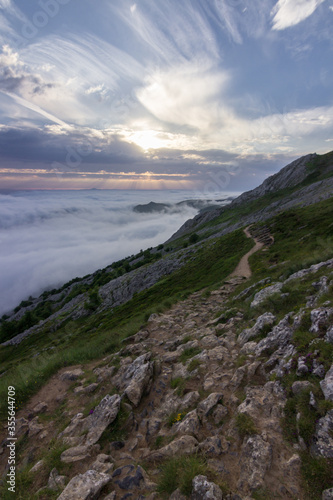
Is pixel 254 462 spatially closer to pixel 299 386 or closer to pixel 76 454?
pixel 299 386

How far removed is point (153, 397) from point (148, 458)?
3.33m

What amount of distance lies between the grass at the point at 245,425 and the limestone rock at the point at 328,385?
2329 mm

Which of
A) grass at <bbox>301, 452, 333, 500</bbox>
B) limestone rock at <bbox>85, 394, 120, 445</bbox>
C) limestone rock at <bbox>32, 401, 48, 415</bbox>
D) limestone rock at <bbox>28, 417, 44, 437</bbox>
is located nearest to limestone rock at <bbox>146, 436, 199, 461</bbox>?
limestone rock at <bbox>85, 394, 120, 445</bbox>

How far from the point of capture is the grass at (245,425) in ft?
21.4

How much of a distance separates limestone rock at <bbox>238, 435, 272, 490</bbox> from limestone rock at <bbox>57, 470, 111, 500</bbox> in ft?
13.2

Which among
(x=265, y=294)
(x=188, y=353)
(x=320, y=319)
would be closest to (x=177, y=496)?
(x=188, y=353)

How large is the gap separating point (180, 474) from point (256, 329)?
25.7 ft

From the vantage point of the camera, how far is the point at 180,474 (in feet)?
18.9

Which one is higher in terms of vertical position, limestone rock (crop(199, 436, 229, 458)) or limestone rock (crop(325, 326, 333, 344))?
limestone rock (crop(325, 326, 333, 344))

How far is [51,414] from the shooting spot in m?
11.3

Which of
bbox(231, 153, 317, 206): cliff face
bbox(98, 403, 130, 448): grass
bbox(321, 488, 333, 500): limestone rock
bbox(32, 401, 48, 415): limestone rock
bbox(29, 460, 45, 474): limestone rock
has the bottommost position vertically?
bbox(98, 403, 130, 448): grass

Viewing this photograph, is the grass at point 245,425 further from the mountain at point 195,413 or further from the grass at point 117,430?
the grass at point 117,430

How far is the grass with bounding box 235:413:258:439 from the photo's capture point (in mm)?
6527

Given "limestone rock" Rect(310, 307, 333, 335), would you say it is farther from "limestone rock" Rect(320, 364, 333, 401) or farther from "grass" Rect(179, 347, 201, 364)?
"grass" Rect(179, 347, 201, 364)
